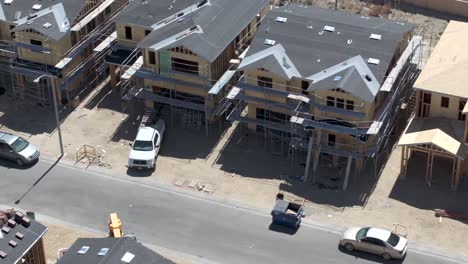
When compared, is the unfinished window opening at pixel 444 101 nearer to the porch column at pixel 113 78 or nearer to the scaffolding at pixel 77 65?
the porch column at pixel 113 78

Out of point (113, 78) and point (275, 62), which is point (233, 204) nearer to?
point (275, 62)

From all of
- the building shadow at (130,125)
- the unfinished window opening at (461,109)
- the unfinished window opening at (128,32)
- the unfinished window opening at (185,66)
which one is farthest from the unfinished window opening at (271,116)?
the unfinished window opening at (128,32)

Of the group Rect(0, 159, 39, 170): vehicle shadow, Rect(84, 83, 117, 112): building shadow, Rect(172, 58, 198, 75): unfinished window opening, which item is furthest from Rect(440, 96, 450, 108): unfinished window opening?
Rect(0, 159, 39, 170): vehicle shadow

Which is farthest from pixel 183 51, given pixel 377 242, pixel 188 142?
pixel 377 242

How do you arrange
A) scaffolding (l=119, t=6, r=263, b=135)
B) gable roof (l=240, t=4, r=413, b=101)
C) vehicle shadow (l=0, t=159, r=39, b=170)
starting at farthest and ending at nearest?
scaffolding (l=119, t=6, r=263, b=135) → vehicle shadow (l=0, t=159, r=39, b=170) → gable roof (l=240, t=4, r=413, b=101)

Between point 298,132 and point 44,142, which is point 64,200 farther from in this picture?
point 298,132

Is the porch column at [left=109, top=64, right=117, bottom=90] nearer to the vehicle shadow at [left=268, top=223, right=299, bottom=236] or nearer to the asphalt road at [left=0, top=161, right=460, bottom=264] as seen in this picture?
the asphalt road at [left=0, top=161, right=460, bottom=264]
